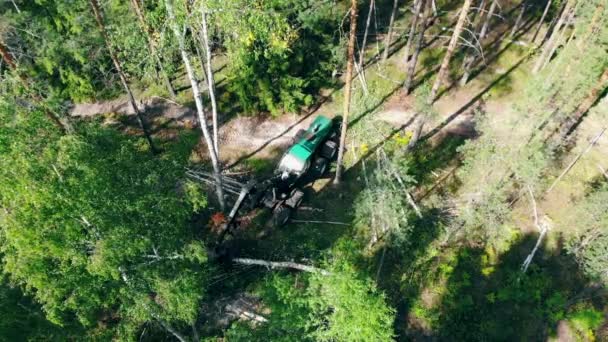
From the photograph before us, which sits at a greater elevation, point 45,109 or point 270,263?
point 45,109

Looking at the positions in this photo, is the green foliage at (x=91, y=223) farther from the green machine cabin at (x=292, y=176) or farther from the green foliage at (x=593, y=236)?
the green foliage at (x=593, y=236)

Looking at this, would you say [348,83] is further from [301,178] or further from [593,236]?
[593,236]

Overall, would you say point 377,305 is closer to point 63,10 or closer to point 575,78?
point 575,78

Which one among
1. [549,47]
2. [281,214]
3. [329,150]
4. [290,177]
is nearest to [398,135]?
[329,150]

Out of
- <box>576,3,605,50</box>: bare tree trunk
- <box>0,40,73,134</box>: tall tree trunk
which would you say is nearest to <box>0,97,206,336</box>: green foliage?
<box>0,40,73,134</box>: tall tree trunk

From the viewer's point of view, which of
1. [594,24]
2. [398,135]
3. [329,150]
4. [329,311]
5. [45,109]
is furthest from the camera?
[398,135]

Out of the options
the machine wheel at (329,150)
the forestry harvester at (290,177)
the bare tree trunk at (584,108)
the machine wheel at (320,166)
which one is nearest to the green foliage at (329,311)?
the forestry harvester at (290,177)
